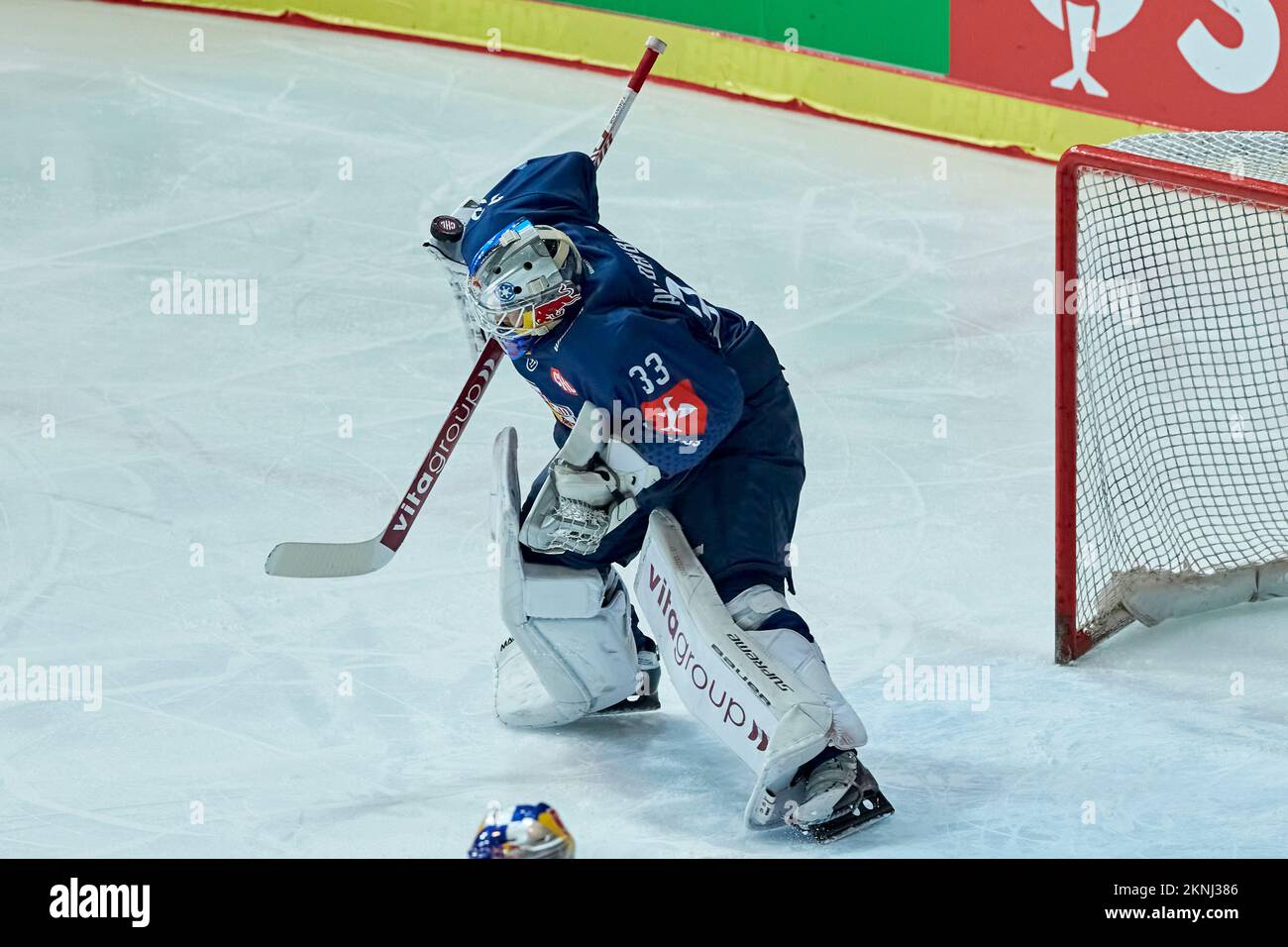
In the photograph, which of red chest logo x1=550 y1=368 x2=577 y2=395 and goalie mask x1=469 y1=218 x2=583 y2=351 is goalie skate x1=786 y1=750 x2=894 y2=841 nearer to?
red chest logo x1=550 y1=368 x2=577 y2=395

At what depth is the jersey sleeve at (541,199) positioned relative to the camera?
12.0 feet

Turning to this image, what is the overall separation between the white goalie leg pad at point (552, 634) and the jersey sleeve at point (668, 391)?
47cm

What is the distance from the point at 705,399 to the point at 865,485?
1.77 meters

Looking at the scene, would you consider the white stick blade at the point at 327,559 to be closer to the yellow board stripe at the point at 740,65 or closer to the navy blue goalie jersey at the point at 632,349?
the navy blue goalie jersey at the point at 632,349

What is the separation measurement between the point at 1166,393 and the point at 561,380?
1765 millimetres

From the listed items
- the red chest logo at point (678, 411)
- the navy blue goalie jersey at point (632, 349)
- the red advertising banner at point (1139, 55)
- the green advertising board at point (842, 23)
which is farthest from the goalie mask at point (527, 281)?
the green advertising board at point (842, 23)

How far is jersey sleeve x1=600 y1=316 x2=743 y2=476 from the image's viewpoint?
3270mm

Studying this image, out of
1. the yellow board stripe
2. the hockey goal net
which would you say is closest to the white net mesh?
the hockey goal net

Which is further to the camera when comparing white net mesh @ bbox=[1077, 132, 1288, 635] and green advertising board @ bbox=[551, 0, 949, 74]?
green advertising board @ bbox=[551, 0, 949, 74]

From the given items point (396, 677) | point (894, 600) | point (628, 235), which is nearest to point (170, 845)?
point (396, 677)

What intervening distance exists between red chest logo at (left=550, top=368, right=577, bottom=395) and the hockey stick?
40 centimetres

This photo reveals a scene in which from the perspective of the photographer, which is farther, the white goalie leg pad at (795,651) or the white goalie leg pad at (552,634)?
the white goalie leg pad at (552,634)

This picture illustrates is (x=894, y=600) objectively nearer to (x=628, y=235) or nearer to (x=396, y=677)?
(x=396, y=677)
